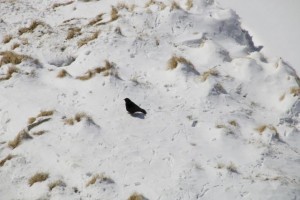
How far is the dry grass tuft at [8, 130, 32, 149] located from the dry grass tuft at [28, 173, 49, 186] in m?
1.61

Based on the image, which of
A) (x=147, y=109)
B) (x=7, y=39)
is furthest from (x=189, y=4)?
(x=7, y=39)

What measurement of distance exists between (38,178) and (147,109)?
408cm

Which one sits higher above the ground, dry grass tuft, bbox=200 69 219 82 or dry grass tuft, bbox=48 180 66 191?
dry grass tuft, bbox=200 69 219 82

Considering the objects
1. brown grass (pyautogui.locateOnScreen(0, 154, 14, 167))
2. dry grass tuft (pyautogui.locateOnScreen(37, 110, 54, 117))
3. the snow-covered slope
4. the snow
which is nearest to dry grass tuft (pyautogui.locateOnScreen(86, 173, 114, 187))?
the snow-covered slope

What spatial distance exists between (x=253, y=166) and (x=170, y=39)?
7.16 meters

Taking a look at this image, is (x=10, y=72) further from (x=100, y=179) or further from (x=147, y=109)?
(x=100, y=179)

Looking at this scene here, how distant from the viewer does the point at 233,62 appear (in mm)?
14789

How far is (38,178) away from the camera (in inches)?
439

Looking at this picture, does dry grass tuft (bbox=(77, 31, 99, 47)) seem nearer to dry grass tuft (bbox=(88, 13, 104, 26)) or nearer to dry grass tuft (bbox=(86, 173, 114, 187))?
dry grass tuft (bbox=(88, 13, 104, 26))

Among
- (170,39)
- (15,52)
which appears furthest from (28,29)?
(170,39)

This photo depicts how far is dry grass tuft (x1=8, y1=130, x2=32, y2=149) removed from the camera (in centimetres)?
1239

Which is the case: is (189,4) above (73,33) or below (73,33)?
above

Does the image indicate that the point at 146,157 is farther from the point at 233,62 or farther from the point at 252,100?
the point at 233,62

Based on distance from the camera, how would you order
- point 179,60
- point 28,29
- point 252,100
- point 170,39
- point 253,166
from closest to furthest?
point 253,166, point 252,100, point 179,60, point 170,39, point 28,29
